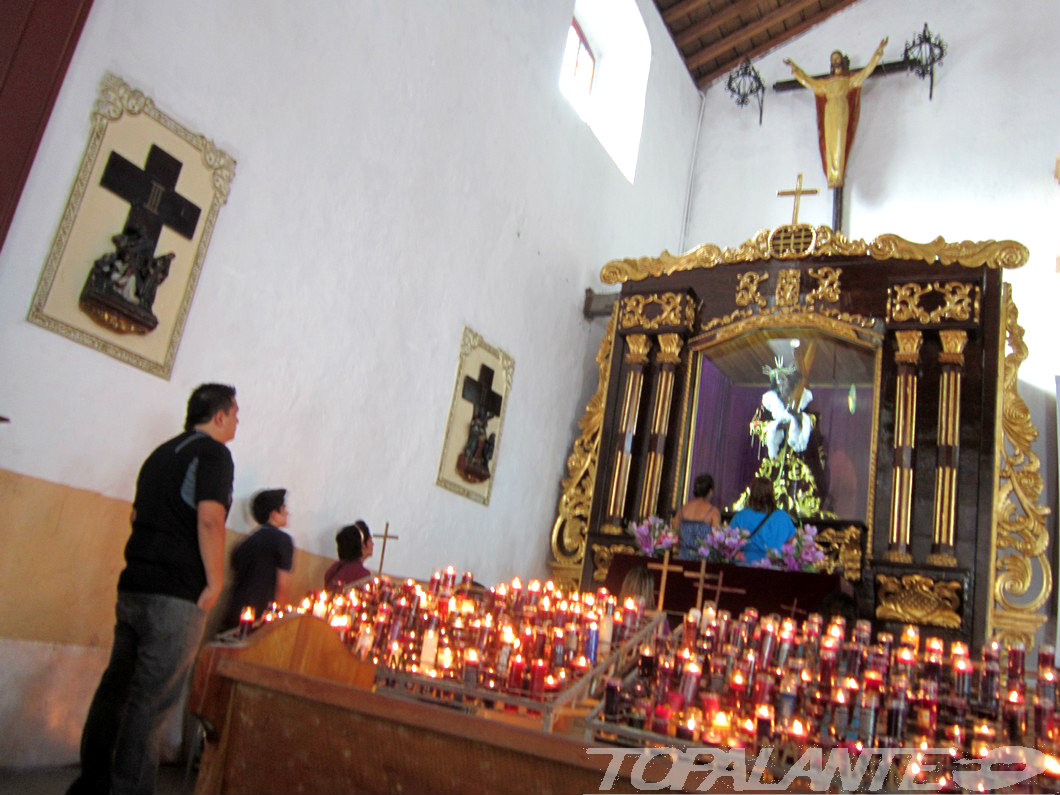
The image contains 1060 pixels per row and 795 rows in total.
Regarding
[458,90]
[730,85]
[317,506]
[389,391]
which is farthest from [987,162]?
[317,506]

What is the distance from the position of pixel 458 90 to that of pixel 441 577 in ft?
14.2

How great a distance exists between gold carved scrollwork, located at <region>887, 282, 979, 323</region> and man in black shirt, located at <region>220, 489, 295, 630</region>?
5625mm

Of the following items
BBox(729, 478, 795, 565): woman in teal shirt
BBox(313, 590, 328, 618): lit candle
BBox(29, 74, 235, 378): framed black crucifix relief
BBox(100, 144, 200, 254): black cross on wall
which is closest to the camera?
BBox(313, 590, 328, 618): lit candle

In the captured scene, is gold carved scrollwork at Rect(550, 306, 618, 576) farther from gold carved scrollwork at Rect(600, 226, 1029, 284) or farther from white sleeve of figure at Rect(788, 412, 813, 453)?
white sleeve of figure at Rect(788, 412, 813, 453)

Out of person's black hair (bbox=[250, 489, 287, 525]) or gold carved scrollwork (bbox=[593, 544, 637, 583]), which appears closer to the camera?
person's black hair (bbox=[250, 489, 287, 525])

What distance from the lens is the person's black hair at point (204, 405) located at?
378 centimetres

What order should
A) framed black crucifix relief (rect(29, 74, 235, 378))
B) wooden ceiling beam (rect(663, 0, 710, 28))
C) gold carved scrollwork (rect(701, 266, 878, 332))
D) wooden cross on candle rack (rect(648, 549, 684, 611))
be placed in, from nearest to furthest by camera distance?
framed black crucifix relief (rect(29, 74, 235, 378)), wooden cross on candle rack (rect(648, 549, 684, 611)), gold carved scrollwork (rect(701, 266, 878, 332)), wooden ceiling beam (rect(663, 0, 710, 28))

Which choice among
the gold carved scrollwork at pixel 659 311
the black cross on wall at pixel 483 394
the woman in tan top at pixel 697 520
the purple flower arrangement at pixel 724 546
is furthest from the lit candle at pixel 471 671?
the gold carved scrollwork at pixel 659 311

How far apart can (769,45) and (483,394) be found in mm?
7312

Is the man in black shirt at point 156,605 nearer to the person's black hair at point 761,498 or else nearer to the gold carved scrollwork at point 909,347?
the person's black hair at point 761,498

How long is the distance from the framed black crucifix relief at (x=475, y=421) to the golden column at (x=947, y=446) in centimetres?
359

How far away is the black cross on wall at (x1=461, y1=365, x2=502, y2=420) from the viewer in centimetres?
792

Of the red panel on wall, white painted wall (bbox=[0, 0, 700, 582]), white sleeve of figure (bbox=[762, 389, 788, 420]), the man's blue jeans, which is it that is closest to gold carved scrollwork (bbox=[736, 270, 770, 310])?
white sleeve of figure (bbox=[762, 389, 788, 420])

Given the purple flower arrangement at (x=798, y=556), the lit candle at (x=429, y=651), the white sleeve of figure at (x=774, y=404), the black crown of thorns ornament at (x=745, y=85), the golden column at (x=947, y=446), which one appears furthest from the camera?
the black crown of thorns ornament at (x=745, y=85)
